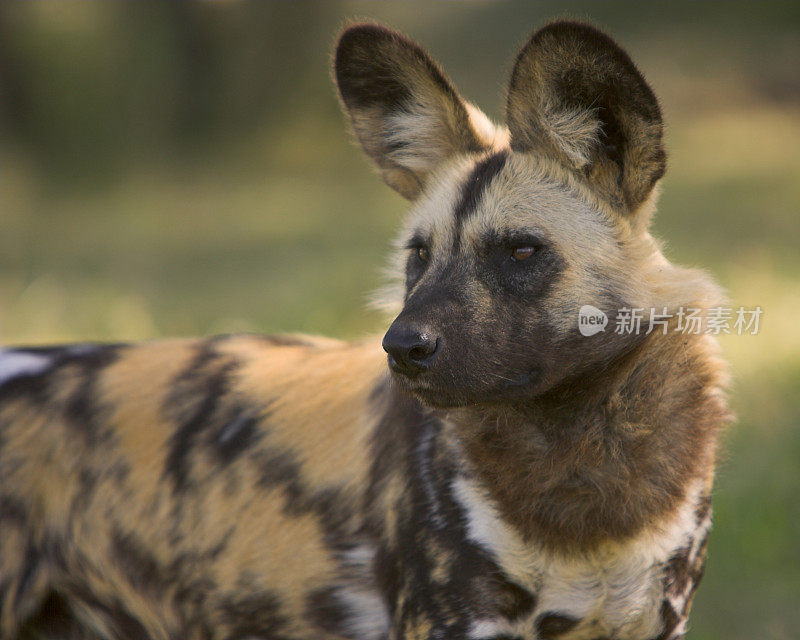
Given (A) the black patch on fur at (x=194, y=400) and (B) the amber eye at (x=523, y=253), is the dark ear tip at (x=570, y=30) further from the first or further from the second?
(A) the black patch on fur at (x=194, y=400)

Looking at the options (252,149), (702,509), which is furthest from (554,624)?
(252,149)

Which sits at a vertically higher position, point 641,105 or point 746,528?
point 641,105

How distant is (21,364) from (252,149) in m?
6.83

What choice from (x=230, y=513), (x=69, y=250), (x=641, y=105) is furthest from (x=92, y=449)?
(x=69, y=250)

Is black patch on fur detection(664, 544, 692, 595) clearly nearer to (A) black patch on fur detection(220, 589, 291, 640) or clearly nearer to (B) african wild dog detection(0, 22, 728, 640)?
(B) african wild dog detection(0, 22, 728, 640)

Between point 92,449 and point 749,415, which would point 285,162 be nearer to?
point 749,415

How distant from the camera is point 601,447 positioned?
5.98 ft

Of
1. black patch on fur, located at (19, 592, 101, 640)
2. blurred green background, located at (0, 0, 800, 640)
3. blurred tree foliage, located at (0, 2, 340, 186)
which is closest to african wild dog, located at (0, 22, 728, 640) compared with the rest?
black patch on fur, located at (19, 592, 101, 640)

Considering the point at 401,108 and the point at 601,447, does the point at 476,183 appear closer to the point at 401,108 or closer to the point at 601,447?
the point at 401,108

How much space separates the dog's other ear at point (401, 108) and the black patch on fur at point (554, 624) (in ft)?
3.01

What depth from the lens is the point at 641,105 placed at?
179cm

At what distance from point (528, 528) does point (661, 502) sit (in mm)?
249

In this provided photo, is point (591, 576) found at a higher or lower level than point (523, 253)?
lower

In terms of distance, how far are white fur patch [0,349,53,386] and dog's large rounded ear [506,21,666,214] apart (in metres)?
1.22
